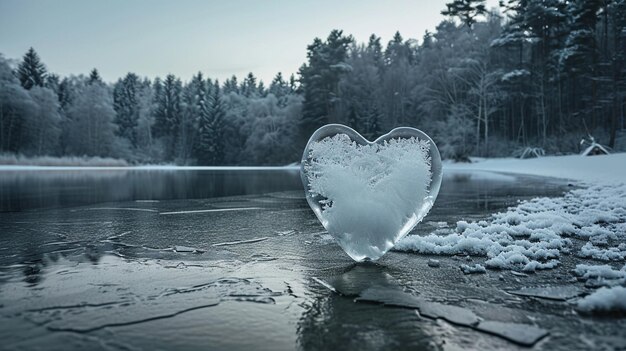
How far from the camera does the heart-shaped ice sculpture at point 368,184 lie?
3846 mm

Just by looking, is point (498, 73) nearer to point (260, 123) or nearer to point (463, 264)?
point (260, 123)

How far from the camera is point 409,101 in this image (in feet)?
154

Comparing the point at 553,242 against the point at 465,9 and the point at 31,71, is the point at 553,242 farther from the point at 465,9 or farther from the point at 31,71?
the point at 31,71

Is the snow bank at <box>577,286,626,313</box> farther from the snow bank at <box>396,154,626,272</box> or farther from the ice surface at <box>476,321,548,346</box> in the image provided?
the snow bank at <box>396,154,626,272</box>

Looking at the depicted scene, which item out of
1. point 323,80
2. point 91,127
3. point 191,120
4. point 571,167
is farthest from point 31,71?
point 571,167

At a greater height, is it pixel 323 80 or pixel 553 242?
pixel 323 80

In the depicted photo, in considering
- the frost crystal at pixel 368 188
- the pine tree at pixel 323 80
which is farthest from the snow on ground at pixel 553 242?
the pine tree at pixel 323 80

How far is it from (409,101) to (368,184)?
149 feet

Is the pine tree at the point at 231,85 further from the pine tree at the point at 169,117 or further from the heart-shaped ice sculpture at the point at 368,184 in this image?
the heart-shaped ice sculpture at the point at 368,184

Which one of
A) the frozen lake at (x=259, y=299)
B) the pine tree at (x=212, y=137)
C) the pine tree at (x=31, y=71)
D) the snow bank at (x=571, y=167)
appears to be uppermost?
the pine tree at (x=31, y=71)

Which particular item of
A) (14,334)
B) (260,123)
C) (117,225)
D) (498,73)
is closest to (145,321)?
(14,334)

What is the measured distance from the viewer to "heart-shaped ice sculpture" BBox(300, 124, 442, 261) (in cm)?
385

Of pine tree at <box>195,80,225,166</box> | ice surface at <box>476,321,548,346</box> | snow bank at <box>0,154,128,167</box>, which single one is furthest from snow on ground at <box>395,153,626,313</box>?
pine tree at <box>195,80,225,166</box>

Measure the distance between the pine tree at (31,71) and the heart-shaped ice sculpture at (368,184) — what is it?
2418 inches
